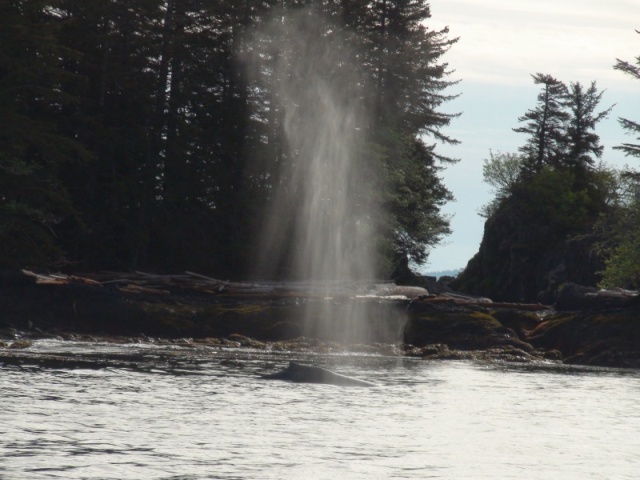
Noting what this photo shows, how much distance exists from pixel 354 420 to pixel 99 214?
1259 inches

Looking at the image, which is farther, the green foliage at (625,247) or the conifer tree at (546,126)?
the conifer tree at (546,126)

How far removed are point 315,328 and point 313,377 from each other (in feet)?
43.8

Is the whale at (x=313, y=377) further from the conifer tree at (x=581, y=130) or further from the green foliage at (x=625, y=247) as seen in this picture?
the conifer tree at (x=581, y=130)

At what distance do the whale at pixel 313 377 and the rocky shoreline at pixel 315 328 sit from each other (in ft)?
32.0

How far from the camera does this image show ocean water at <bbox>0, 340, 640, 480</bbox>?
1313 cm

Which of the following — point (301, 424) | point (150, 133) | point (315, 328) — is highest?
point (150, 133)

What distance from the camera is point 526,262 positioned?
77.1 metres

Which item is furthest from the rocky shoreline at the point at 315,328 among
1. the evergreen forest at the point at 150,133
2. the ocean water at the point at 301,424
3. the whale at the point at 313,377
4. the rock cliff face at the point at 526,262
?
the rock cliff face at the point at 526,262

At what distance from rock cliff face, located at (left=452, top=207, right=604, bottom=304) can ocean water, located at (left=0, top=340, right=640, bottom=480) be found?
44.1m

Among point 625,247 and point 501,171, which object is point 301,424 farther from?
point 501,171

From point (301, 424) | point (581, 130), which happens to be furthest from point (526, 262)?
point (301, 424)

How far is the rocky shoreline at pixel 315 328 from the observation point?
1339 inches

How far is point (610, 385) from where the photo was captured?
25.3 m

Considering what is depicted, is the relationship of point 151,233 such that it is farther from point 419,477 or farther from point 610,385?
point 419,477
